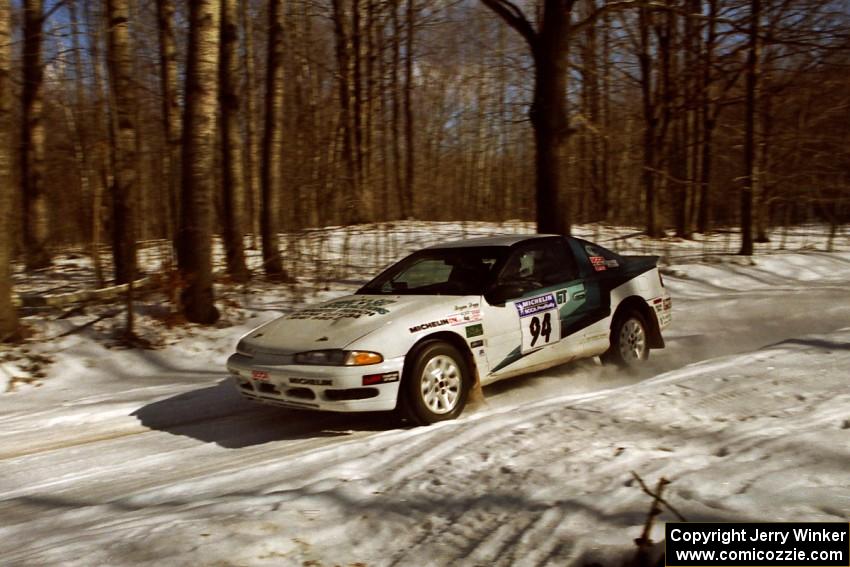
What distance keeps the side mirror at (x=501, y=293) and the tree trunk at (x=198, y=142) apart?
5.15 meters

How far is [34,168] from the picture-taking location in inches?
624

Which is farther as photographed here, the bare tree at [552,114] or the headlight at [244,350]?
the bare tree at [552,114]

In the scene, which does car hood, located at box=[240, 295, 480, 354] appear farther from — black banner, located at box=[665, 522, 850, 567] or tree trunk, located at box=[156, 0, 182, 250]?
tree trunk, located at box=[156, 0, 182, 250]

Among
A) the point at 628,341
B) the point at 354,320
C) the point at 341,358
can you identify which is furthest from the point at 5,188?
the point at 628,341

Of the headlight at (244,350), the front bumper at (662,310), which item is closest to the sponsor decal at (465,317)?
the headlight at (244,350)

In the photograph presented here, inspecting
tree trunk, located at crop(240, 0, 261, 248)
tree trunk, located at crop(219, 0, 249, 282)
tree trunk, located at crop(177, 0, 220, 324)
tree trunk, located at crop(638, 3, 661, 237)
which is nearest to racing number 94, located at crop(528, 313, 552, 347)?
tree trunk, located at crop(177, 0, 220, 324)

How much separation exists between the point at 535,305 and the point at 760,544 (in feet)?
12.0

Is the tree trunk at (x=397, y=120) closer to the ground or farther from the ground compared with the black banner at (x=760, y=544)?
farther from the ground

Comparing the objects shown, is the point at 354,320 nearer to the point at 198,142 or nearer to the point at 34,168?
the point at 198,142

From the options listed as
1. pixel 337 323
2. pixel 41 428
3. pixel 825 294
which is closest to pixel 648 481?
pixel 337 323

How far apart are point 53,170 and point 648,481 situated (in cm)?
2071

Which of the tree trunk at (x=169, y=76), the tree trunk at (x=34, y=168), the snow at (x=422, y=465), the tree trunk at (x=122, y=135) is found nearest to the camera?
the snow at (x=422, y=465)

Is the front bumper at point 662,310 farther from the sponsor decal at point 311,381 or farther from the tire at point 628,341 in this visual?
the sponsor decal at point 311,381

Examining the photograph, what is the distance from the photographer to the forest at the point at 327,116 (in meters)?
11.0
